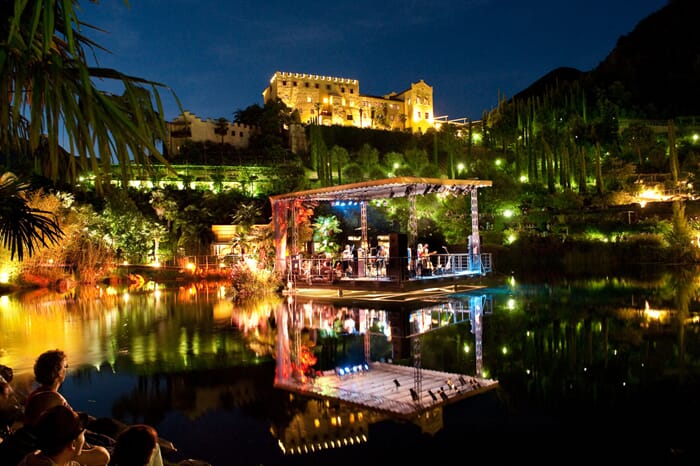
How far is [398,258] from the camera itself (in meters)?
16.5

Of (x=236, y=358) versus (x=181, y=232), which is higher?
(x=181, y=232)

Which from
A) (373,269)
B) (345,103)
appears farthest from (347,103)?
(373,269)

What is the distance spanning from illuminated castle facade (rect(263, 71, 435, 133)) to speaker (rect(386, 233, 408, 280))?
6851cm

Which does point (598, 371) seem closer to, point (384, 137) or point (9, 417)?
point (9, 417)

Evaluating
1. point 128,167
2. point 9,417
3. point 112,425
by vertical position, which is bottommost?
point 112,425

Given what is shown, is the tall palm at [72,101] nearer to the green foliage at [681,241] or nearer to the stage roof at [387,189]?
the stage roof at [387,189]

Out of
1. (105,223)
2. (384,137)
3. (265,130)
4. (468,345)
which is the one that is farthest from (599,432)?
(384,137)

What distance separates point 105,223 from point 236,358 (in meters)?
24.3

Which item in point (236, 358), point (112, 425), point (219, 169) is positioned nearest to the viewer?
point (112, 425)

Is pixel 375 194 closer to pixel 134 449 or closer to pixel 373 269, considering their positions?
pixel 373 269

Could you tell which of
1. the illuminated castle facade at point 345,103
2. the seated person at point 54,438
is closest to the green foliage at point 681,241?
the seated person at point 54,438

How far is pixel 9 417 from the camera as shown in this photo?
3.84 metres

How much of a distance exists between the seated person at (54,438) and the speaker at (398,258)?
1404cm

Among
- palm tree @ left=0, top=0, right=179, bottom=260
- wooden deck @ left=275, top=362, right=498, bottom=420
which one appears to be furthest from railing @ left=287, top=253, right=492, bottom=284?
palm tree @ left=0, top=0, right=179, bottom=260
